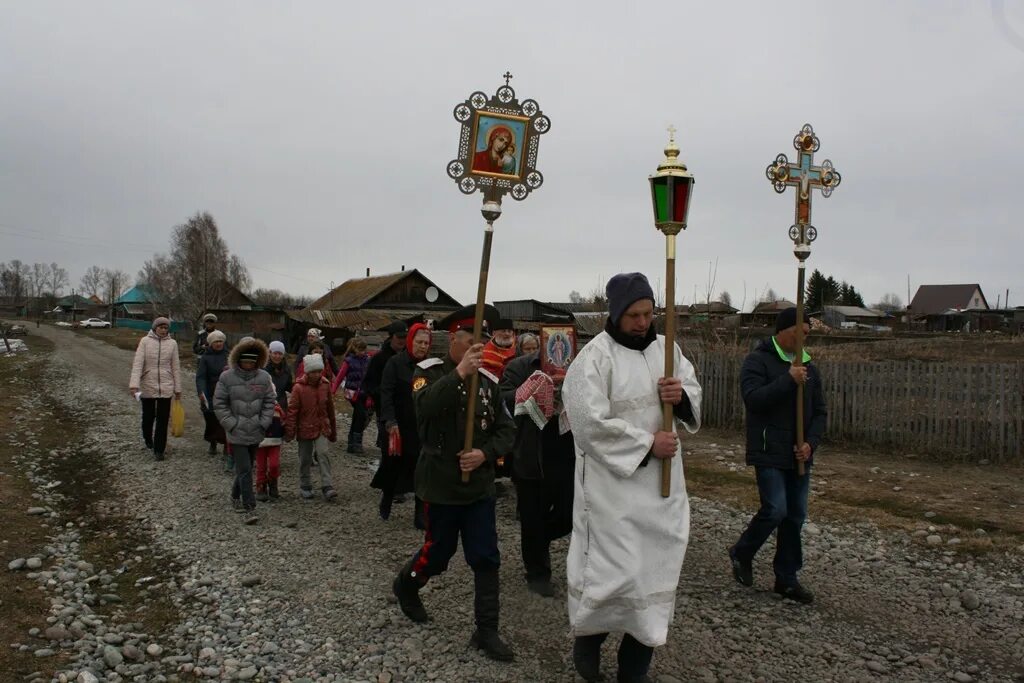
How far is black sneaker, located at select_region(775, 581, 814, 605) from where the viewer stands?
5.46 meters

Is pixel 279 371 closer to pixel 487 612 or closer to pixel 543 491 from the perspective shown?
pixel 543 491

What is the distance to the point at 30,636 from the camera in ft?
15.5

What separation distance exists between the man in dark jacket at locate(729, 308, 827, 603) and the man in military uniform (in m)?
1.87

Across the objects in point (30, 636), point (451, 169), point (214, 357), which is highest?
point (451, 169)

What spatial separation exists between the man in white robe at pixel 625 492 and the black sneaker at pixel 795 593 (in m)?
1.98

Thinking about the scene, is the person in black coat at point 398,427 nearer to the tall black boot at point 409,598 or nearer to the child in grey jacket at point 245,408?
the child in grey jacket at point 245,408

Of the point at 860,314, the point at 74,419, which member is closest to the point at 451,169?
the point at 74,419

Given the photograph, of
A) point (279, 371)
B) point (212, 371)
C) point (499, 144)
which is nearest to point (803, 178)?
point (499, 144)

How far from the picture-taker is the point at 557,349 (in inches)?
260

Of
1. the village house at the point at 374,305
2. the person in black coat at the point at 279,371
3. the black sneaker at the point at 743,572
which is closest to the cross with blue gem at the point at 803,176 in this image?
the black sneaker at the point at 743,572

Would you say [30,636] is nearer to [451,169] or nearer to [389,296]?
[451,169]

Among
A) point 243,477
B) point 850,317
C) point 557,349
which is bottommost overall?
point 243,477

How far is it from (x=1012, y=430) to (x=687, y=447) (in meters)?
4.37

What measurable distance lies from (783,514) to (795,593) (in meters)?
0.61
